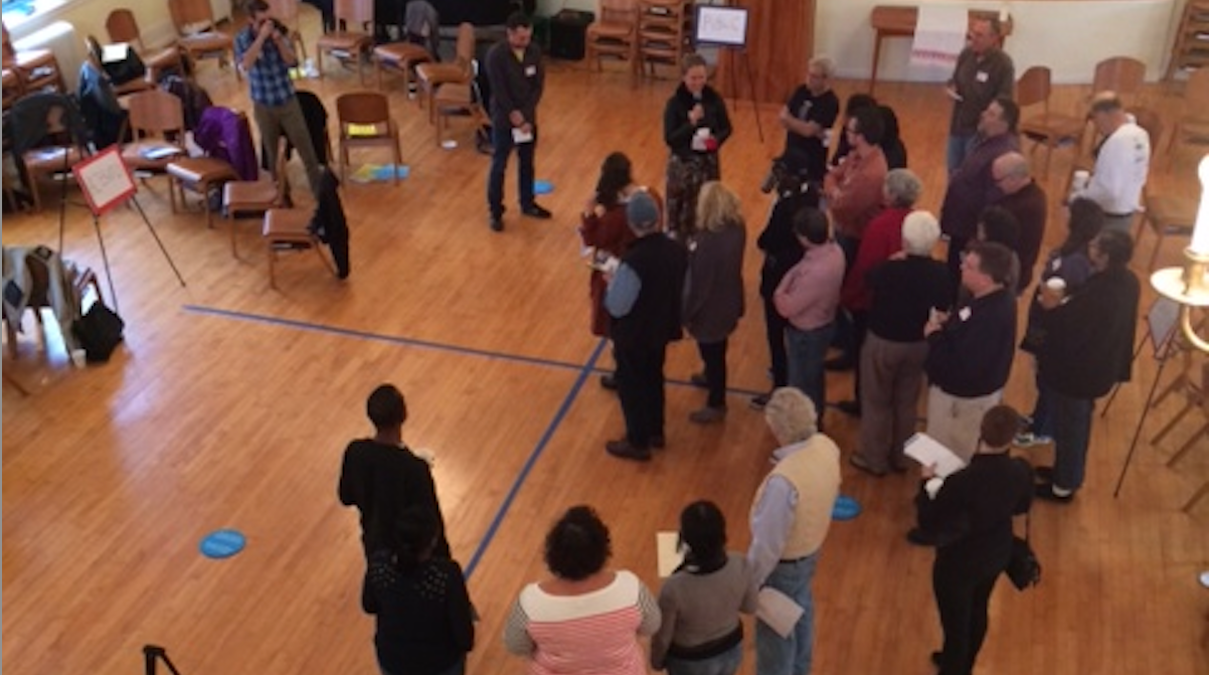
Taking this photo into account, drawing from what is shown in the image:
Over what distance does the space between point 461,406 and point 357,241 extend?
2.32m

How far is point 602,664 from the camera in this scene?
341cm

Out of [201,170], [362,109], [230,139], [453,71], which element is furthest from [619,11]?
[201,170]

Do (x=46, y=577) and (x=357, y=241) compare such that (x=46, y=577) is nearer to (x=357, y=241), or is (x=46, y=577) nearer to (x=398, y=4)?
(x=357, y=241)

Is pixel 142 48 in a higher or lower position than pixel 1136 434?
higher

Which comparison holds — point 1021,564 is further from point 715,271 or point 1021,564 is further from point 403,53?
point 403,53

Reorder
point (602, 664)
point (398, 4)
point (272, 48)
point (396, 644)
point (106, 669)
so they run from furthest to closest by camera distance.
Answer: point (398, 4)
point (272, 48)
point (106, 669)
point (396, 644)
point (602, 664)

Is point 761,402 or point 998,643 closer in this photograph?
point 998,643

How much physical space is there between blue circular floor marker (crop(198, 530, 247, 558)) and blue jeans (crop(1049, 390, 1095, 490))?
3828 mm

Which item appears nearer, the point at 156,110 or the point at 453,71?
the point at 156,110

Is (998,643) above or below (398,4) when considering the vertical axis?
below

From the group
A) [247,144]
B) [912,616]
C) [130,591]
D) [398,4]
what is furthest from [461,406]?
[398,4]

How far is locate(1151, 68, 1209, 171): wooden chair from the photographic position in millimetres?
9273

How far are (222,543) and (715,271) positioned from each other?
2.66 m

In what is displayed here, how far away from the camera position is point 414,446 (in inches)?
250
